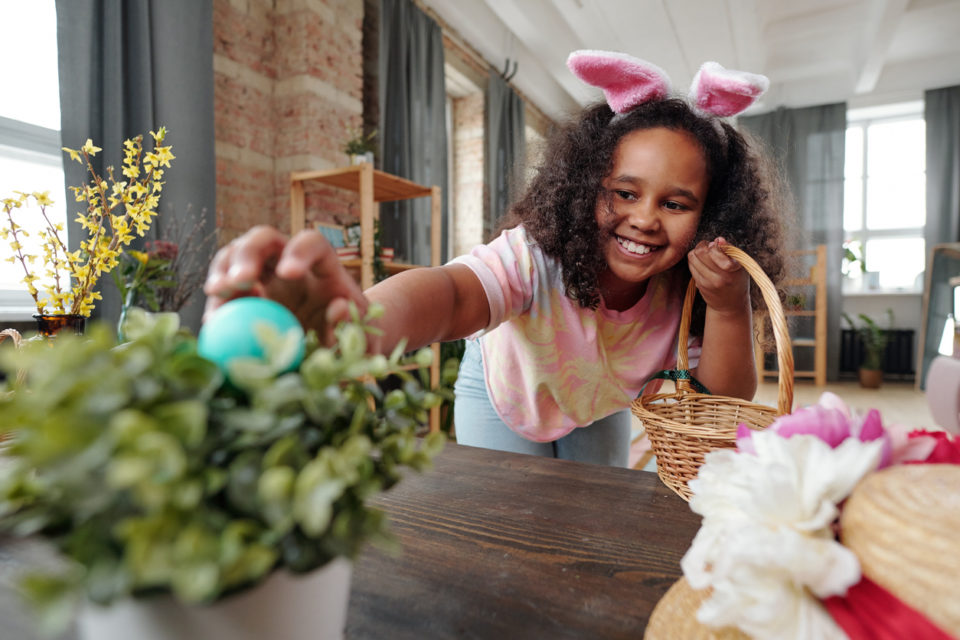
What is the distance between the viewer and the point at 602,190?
1.04 m

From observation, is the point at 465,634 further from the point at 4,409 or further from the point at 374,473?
the point at 4,409

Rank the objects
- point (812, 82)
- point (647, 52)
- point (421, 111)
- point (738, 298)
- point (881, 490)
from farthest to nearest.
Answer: point (812, 82), point (647, 52), point (421, 111), point (738, 298), point (881, 490)

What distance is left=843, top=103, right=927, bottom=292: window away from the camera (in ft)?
20.1

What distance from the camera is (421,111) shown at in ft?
12.7

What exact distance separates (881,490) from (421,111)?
3955 mm

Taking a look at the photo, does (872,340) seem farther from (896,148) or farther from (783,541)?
(783,541)

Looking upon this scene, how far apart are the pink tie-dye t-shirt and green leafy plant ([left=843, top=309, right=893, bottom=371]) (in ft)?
19.3

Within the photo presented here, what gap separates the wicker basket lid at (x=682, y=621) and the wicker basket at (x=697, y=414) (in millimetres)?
275

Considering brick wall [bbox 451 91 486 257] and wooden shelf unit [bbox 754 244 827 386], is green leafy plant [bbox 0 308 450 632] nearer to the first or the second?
brick wall [bbox 451 91 486 257]

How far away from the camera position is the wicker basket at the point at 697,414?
0.68 meters

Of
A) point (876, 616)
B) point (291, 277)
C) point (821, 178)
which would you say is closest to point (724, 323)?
point (876, 616)

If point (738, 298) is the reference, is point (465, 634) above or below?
below

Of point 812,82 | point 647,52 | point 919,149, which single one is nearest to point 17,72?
point 647,52

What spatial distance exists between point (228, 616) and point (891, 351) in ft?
24.6
